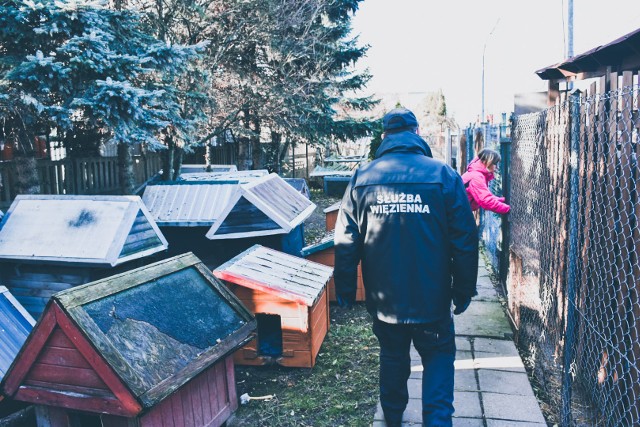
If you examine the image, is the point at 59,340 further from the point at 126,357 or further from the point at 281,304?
the point at 281,304

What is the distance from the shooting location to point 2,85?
6.75 metres

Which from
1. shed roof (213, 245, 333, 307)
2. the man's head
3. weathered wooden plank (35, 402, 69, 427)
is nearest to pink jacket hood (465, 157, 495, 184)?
shed roof (213, 245, 333, 307)

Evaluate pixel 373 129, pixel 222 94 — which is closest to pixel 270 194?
pixel 222 94

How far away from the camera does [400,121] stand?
10.4ft

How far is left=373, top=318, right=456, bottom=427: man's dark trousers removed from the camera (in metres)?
3.03

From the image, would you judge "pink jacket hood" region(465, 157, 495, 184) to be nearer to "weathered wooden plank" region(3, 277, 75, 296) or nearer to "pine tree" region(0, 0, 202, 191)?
"pine tree" region(0, 0, 202, 191)

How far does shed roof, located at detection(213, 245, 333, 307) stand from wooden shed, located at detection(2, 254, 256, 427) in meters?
0.81

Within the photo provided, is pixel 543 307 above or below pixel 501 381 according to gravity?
above

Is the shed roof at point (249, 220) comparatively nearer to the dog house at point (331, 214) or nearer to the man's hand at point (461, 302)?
the dog house at point (331, 214)

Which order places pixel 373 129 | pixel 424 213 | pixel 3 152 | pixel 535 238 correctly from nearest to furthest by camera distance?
1. pixel 424 213
2. pixel 535 238
3. pixel 3 152
4. pixel 373 129

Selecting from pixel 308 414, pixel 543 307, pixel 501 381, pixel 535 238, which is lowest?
pixel 308 414

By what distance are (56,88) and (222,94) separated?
6972 millimetres

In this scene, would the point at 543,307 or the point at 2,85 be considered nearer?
the point at 543,307

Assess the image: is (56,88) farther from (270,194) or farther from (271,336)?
(271,336)
